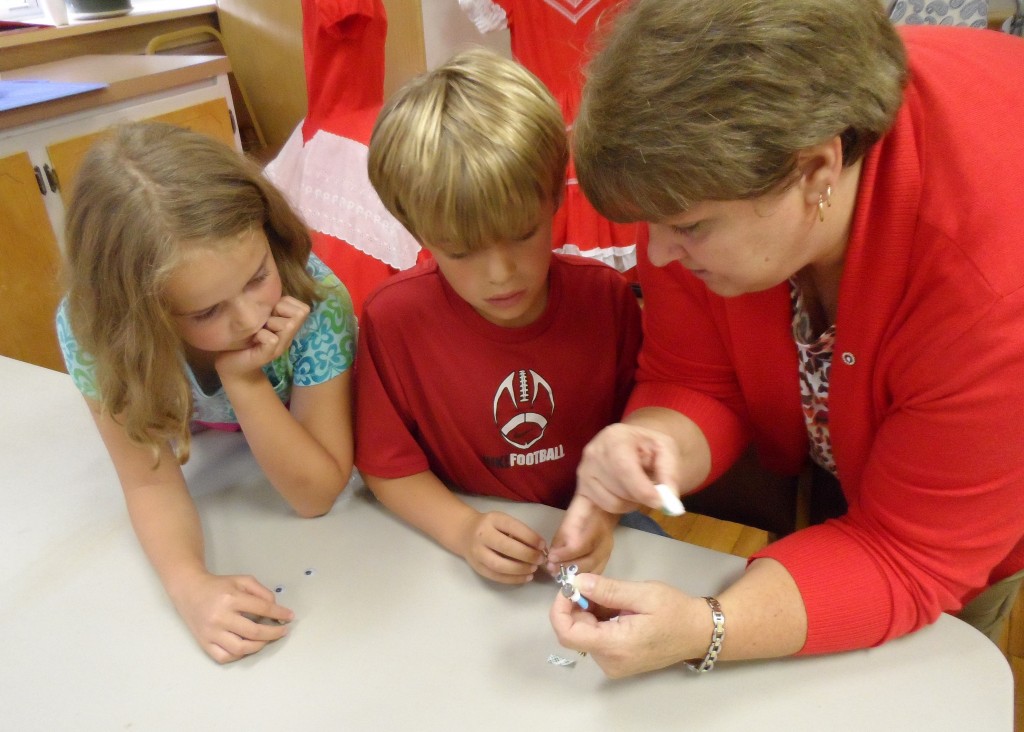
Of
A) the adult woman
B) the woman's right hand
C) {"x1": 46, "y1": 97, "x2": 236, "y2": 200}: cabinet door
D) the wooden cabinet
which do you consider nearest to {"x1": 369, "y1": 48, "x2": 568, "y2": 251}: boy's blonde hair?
the adult woman

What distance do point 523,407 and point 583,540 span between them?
10.0 inches

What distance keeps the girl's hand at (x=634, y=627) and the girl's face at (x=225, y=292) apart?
0.47 meters

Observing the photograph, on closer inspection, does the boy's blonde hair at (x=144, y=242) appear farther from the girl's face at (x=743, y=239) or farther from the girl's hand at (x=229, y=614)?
the girl's face at (x=743, y=239)

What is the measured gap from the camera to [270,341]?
2.72 feet

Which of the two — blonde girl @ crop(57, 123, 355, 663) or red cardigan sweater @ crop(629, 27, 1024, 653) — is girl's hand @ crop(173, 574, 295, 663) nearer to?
blonde girl @ crop(57, 123, 355, 663)

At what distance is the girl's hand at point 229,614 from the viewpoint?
0.66 metres

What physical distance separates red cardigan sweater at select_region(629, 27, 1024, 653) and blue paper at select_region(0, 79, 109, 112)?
1950 mm

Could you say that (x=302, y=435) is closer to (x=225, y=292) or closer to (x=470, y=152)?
(x=225, y=292)

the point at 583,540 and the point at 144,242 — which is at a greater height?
the point at 144,242

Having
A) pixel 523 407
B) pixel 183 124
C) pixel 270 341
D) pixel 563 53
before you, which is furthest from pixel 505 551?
pixel 183 124

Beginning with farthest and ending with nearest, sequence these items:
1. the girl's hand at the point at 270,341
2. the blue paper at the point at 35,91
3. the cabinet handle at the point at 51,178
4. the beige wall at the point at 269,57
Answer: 1. the beige wall at the point at 269,57
2. the cabinet handle at the point at 51,178
3. the blue paper at the point at 35,91
4. the girl's hand at the point at 270,341

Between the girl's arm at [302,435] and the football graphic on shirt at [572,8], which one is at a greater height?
the football graphic on shirt at [572,8]

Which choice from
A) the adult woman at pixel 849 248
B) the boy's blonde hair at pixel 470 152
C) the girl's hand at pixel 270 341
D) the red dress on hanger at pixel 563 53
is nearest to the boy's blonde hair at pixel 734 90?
the adult woman at pixel 849 248

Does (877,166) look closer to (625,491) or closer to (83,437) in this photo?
(625,491)
